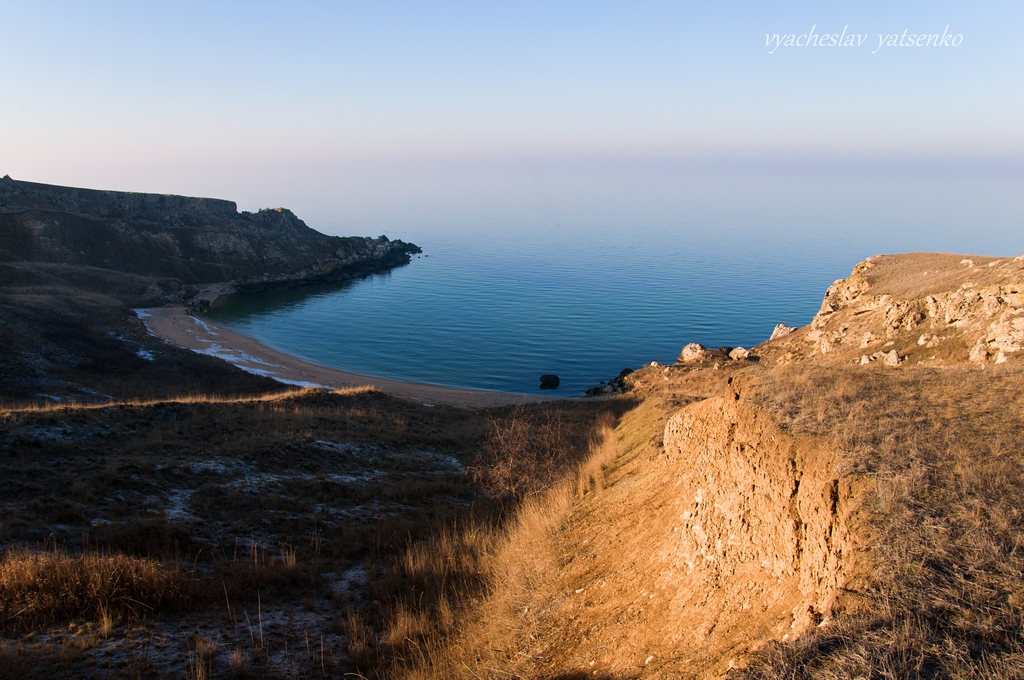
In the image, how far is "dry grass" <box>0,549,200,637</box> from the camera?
21.7ft

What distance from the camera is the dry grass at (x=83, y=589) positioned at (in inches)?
260

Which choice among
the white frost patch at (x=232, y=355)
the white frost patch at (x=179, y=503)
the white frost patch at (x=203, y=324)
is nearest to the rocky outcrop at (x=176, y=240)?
the white frost patch at (x=203, y=324)

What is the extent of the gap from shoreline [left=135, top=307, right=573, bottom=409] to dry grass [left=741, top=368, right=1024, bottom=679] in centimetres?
2724

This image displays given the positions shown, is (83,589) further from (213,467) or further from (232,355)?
(232,355)

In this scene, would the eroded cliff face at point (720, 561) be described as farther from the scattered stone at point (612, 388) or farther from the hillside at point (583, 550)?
the scattered stone at point (612, 388)

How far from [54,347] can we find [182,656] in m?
32.2

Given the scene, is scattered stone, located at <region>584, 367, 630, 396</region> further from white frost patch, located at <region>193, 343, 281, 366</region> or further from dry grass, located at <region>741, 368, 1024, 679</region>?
dry grass, located at <region>741, 368, 1024, 679</region>

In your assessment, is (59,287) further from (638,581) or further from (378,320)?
(638,581)

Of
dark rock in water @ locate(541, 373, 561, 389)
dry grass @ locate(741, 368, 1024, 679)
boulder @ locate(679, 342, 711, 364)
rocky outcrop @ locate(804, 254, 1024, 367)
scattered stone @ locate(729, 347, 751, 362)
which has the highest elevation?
rocky outcrop @ locate(804, 254, 1024, 367)

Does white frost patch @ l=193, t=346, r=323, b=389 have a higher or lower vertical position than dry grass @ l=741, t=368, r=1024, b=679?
lower

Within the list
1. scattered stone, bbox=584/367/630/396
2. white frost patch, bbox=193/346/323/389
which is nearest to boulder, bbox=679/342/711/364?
scattered stone, bbox=584/367/630/396

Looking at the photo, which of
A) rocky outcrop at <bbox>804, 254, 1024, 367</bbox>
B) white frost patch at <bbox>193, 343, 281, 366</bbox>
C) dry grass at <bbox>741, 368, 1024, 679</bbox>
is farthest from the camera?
white frost patch at <bbox>193, 343, 281, 366</bbox>

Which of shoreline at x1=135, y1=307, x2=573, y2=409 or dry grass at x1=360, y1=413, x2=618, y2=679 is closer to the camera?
dry grass at x1=360, y1=413, x2=618, y2=679

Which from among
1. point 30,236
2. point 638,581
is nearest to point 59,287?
point 30,236
